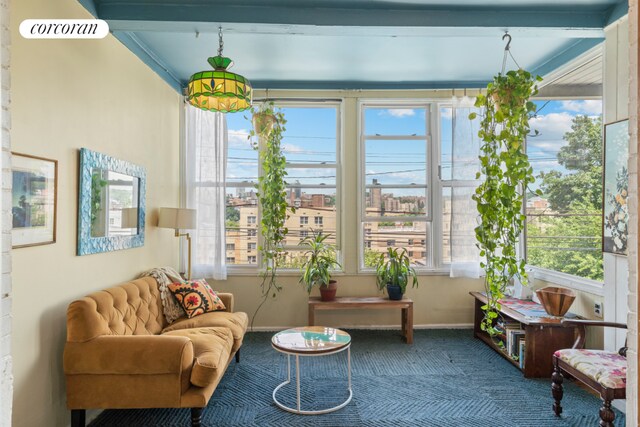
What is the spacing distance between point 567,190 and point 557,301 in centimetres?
112

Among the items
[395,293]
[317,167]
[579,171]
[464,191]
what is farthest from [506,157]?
[317,167]

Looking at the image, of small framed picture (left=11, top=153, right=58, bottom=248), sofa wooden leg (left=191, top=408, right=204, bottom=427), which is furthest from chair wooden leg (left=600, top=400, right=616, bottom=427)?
small framed picture (left=11, top=153, right=58, bottom=248)

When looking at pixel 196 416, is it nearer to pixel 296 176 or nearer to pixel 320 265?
pixel 320 265

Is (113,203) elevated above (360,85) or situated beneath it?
situated beneath

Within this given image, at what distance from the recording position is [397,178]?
14.6 ft

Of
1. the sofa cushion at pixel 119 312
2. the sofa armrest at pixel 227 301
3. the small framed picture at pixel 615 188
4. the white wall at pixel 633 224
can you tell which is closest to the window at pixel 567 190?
the small framed picture at pixel 615 188

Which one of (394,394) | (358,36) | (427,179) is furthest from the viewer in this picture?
(427,179)

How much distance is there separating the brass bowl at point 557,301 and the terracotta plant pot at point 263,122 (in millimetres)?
2999

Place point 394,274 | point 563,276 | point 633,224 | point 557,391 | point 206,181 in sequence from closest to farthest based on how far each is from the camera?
point 633,224 < point 557,391 < point 563,276 < point 394,274 < point 206,181

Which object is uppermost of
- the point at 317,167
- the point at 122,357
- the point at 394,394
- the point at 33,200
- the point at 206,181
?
the point at 317,167

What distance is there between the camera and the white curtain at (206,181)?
421 cm

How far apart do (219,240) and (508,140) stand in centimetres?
302

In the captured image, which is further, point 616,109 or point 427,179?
point 427,179

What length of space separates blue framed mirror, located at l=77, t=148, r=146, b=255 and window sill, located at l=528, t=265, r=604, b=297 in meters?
3.85
